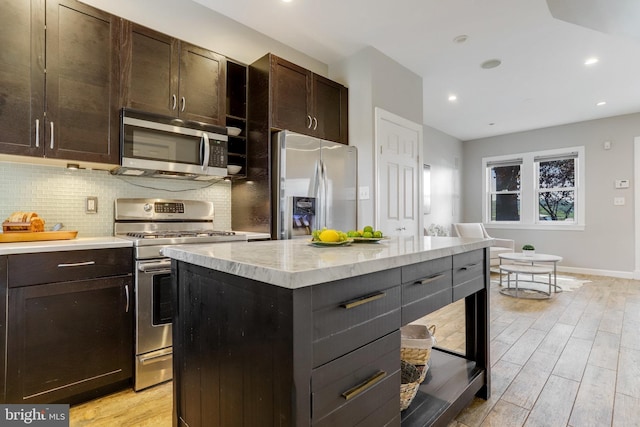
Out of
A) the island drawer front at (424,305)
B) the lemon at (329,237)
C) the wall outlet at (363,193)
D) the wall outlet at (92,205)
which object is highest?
the wall outlet at (363,193)

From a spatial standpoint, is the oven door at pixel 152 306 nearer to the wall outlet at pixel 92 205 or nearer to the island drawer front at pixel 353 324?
the wall outlet at pixel 92 205

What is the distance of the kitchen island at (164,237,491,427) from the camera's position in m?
0.86

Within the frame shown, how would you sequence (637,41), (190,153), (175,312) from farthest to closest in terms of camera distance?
(637,41), (190,153), (175,312)

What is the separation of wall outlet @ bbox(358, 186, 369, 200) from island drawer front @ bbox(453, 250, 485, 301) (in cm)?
164

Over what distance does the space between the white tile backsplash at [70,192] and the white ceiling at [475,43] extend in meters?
1.63

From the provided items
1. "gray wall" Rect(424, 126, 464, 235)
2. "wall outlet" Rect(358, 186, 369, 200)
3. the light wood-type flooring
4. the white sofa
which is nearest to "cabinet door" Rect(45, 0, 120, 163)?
the light wood-type flooring

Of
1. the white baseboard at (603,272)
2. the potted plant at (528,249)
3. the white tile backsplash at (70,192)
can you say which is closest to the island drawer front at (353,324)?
the white tile backsplash at (70,192)

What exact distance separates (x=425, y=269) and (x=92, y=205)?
2313 mm

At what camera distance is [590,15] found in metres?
2.64

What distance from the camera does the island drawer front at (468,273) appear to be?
1597mm

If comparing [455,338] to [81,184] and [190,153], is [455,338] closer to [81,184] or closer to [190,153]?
[190,153]

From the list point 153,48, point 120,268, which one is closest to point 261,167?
point 153,48

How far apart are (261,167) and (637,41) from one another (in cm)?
378

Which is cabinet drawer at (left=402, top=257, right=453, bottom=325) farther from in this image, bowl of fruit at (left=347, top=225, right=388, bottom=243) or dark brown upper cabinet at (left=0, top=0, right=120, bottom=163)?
dark brown upper cabinet at (left=0, top=0, right=120, bottom=163)
